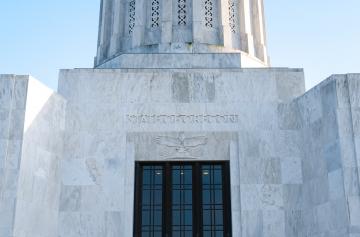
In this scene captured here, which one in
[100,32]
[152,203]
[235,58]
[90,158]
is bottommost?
[152,203]

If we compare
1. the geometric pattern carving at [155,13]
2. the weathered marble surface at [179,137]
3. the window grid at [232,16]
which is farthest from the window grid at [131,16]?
the window grid at [232,16]

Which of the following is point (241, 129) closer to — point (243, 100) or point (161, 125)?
point (243, 100)

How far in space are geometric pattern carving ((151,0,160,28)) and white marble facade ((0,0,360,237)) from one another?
272 cm

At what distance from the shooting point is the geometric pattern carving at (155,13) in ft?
73.0

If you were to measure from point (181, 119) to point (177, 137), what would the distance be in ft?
2.31

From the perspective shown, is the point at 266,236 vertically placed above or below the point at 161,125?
below

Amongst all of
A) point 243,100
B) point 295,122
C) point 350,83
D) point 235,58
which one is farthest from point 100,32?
point 350,83

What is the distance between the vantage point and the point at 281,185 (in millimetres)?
17922

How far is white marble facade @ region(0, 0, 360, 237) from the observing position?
16.3m

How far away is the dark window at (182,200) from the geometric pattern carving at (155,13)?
→ 22.4 ft

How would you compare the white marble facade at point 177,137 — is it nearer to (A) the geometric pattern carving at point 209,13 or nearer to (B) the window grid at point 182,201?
(B) the window grid at point 182,201

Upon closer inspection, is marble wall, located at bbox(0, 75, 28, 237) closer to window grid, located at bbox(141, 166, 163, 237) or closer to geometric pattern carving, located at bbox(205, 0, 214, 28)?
window grid, located at bbox(141, 166, 163, 237)

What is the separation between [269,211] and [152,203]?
4.09 m

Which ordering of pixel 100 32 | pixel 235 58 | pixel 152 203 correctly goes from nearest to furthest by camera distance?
pixel 152 203 < pixel 235 58 < pixel 100 32
